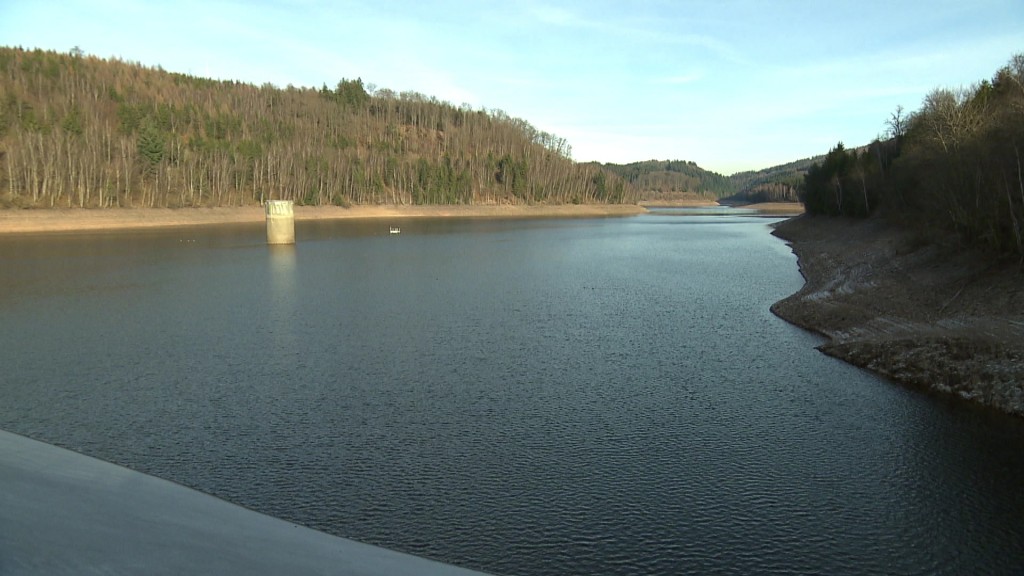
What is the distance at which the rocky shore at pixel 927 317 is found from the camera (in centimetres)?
1238

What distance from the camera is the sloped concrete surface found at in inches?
213

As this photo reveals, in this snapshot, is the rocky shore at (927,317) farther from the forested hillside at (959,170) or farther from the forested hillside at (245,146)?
the forested hillside at (245,146)

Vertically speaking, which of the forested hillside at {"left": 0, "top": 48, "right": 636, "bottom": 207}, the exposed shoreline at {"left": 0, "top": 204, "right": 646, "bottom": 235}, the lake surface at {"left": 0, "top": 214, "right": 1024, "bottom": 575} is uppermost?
the forested hillside at {"left": 0, "top": 48, "right": 636, "bottom": 207}

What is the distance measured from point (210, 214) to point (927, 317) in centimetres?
7191

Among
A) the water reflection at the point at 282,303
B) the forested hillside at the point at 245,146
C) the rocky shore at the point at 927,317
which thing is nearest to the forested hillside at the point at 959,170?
the rocky shore at the point at 927,317

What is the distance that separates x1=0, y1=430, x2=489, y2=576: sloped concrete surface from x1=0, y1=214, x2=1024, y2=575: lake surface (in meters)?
0.56

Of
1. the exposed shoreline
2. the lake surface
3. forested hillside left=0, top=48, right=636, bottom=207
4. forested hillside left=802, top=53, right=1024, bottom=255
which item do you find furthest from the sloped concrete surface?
forested hillside left=0, top=48, right=636, bottom=207

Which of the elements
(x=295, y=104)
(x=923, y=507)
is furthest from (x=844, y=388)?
(x=295, y=104)

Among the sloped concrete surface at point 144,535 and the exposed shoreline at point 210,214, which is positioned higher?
the exposed shoreline at point 210,214

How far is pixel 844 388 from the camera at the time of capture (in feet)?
42.3

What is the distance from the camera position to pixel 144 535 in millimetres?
6098

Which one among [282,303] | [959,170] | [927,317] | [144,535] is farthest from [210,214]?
[144,535]

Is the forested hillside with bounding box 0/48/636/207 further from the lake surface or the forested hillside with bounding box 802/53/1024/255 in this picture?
the forested hillside with bounding box 802/53/1024/255

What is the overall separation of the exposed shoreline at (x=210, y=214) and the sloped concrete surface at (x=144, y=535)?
195 feet
